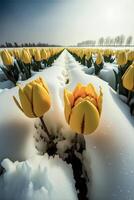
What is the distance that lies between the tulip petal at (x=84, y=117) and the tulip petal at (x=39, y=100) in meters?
0.10

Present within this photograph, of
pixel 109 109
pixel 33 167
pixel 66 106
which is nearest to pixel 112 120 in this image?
pixel 109 109

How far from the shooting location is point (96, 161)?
1.78ft

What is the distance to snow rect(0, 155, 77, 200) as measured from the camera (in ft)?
1.44

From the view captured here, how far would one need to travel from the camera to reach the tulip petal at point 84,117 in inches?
20.7

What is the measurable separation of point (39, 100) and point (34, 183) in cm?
22

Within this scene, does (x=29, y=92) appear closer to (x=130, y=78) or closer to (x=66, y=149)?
(x=66, y=149)

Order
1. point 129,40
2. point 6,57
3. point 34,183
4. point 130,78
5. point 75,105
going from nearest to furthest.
Answer: point 34,183
point 75,105
point 130,78
point 6,57
point 129,40

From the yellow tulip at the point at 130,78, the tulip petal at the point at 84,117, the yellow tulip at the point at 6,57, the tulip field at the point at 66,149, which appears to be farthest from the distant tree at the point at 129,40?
the tulip petal at the point at 84,117

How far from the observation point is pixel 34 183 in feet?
1.50

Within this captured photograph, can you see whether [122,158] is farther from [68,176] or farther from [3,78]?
[3,78]

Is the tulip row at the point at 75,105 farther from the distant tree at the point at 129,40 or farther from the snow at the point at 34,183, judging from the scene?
the distant tree at the point at 129,40

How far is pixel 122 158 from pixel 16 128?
1.04 ft

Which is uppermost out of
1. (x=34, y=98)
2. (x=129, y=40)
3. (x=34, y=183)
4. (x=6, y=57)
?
(x=34, y=98)

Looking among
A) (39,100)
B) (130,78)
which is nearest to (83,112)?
(39,100)
